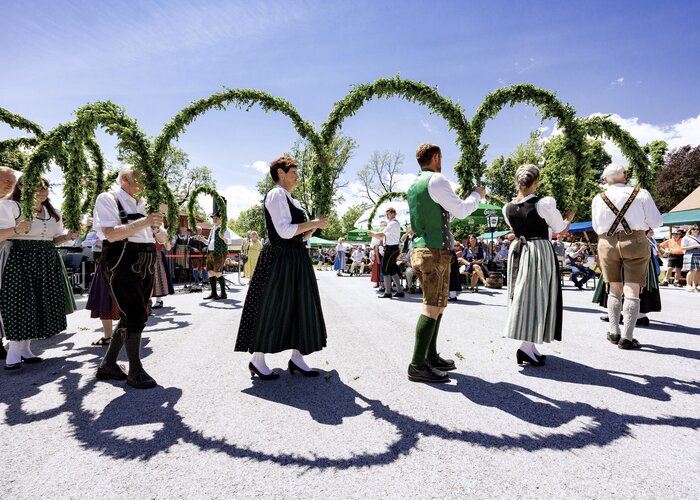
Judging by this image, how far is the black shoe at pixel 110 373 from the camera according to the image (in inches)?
136

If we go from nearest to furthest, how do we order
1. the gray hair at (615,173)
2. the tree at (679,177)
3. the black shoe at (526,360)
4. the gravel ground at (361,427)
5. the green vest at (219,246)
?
the gravel ground at (361,427) → the black shoe at (526,360) → the gray hair at (615,173) → the green vest at (219,246) → the tree at (679,177)

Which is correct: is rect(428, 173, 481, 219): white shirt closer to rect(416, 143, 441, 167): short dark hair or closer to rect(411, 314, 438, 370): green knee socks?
rect(416, 143, 441, 167): short dark hair

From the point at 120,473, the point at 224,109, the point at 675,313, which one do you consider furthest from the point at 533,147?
the point at 120,473

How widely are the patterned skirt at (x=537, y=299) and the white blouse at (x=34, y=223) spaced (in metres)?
4.97

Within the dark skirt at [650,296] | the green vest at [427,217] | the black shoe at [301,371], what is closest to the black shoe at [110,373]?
the black shoe at [301,371]

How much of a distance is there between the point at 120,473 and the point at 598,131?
647 centimetres

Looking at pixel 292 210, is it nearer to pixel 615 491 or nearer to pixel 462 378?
pixel 462 378

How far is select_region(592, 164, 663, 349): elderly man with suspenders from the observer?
14.2ft

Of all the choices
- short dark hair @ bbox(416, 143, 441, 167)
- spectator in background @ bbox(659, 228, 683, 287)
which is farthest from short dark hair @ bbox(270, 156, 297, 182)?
spectator in background @ bbox(659, 228, 683, 287)

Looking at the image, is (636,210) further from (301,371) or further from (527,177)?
(301,371)

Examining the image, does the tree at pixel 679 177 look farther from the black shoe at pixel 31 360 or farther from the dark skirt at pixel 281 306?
the black shoe at pixel 31 360

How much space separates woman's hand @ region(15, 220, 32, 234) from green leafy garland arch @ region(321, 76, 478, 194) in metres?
2.87

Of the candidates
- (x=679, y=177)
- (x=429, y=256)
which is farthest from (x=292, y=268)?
(x=679, y=177)

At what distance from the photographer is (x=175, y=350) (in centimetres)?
449
